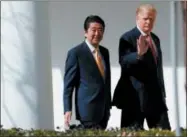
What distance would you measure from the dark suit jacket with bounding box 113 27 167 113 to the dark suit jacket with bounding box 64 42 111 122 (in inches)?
12.8

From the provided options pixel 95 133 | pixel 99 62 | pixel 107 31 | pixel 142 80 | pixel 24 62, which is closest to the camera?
pixel 95 133

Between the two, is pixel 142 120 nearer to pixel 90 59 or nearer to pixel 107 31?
pixel 90 59

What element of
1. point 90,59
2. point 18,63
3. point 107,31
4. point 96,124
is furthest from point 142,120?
point 107,31

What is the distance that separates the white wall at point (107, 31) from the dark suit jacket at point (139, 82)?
1.77 m

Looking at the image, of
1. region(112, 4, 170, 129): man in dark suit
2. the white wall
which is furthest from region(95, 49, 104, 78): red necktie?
the white wall

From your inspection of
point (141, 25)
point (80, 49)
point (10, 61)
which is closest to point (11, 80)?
point (10, 61)

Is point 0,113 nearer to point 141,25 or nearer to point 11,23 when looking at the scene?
point 11,23

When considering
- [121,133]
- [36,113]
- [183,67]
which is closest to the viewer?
[121,133]

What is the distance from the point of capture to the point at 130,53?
283 inches

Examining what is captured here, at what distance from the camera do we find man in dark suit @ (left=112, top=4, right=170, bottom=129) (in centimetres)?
721

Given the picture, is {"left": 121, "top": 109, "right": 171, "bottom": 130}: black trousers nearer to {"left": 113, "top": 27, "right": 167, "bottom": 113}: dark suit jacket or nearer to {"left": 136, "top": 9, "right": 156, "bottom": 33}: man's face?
{"left": 113, "top": 27, "right": 167, "bottom": 113}: dark suit jacket

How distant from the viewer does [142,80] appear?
728 cm

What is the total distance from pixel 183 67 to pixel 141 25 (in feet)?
6.51

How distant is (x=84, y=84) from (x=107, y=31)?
231 cm
